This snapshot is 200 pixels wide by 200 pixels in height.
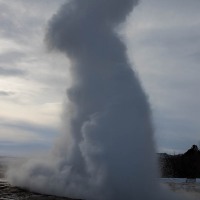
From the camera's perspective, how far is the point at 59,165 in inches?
1018

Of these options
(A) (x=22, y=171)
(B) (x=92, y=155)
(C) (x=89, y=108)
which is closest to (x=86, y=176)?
(B) (x=92, y=155)

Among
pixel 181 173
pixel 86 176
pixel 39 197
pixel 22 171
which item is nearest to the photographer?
pixel 39 197

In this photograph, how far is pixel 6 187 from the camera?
26516 millimetres

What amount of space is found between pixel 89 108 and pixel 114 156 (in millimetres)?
4246

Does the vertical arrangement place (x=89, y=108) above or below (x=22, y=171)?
above

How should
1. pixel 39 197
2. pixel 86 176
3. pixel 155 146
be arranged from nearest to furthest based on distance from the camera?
1. pixel 39 197
2. pixel 86 176
3. pixel 155 146

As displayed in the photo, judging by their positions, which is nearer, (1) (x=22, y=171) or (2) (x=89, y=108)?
(2) (x=89, y=108)

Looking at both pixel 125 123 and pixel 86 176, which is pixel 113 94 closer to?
pixel 125 123

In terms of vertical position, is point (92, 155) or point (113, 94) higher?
point (113, 94)

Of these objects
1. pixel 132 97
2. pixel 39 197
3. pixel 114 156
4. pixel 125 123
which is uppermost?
pixel 132 97

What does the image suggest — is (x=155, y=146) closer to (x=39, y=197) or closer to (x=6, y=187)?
(x=39, y=197)

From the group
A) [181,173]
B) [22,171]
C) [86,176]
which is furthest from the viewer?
[181,173]

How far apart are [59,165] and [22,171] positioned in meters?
3.87

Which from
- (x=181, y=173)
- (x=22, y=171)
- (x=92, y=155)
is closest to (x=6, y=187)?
(x=22, y=171)
